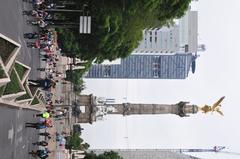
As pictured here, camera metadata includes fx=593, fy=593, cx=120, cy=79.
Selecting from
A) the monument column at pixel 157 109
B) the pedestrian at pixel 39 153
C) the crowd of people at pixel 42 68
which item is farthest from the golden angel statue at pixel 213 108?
the pedestrian at pixel 39 153

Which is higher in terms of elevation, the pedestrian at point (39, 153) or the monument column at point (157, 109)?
the monument column at point (157, 109)

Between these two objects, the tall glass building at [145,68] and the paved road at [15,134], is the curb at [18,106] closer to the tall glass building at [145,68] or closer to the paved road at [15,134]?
the paved road at [15,134]

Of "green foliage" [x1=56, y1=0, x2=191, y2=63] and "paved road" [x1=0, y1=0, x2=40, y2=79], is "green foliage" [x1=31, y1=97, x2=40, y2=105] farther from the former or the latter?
"green foliage" [x1=56, y1=0, x2=191, y2=63]

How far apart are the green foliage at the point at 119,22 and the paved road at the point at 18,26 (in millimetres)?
10437

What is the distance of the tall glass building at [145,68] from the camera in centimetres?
13725

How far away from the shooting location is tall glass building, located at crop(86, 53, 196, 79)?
137 meters

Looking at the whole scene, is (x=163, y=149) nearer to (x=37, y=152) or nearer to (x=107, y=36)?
(x=107, y=36)

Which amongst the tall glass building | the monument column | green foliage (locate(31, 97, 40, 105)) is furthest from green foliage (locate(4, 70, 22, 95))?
the tall glass building

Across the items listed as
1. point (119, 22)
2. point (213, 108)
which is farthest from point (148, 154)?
point (119, 22)

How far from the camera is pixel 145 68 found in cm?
13812

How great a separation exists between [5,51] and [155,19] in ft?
84.3

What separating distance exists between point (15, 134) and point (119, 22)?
22.3 m

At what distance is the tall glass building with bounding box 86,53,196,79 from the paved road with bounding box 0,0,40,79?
3926 inches

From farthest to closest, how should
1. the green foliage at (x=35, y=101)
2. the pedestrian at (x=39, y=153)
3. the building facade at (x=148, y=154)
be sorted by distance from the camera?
1. the building facade at (x=148, y=154)
2. the green foliage at (x=35, y=101)
3. the pedestrian at (x=39, y=153)
